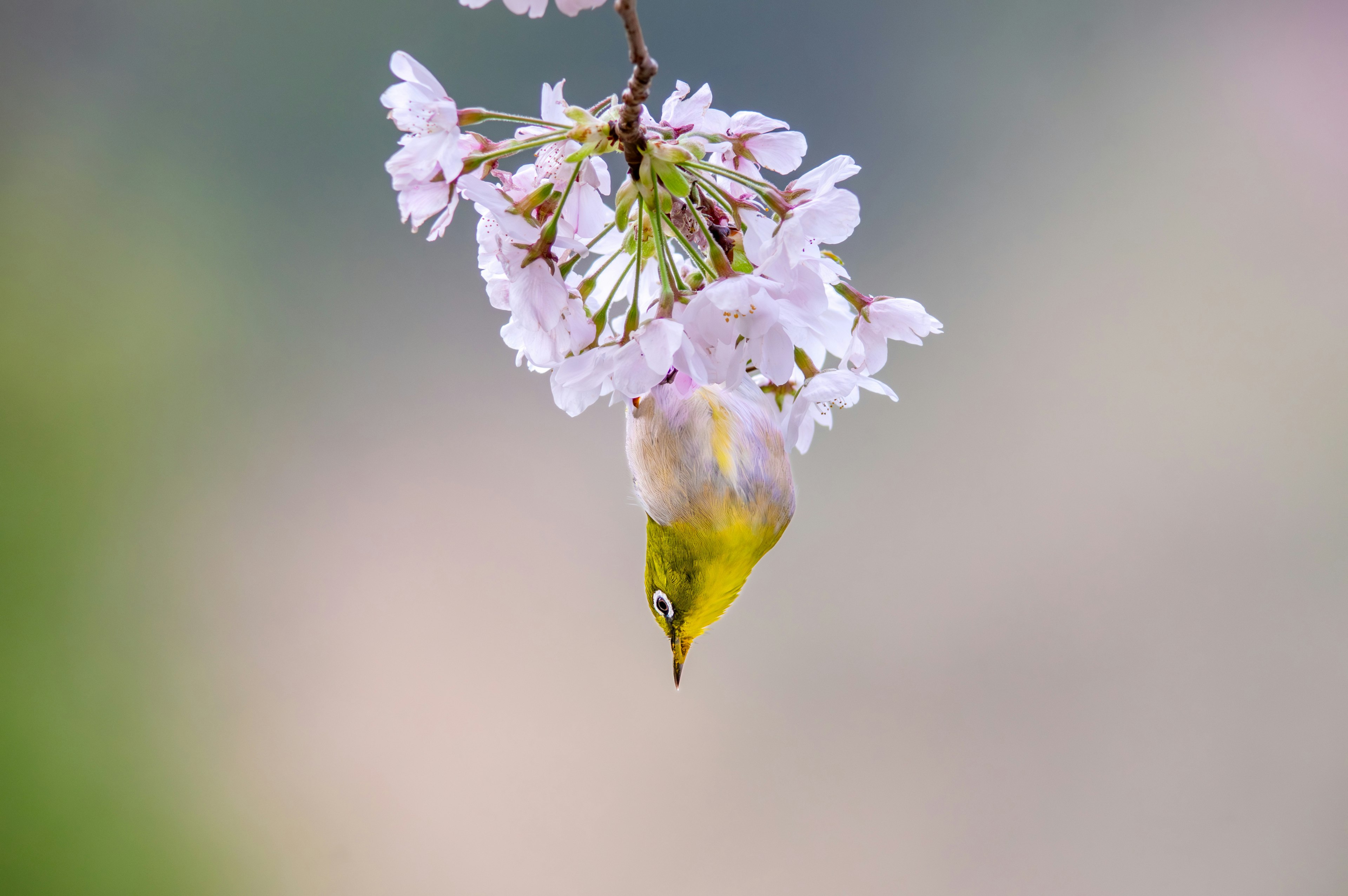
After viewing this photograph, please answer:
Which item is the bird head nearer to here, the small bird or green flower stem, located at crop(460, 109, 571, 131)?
the small bird

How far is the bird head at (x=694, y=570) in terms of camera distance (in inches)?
21.4

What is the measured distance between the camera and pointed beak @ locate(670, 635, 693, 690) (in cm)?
63

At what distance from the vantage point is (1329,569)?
1.52 m

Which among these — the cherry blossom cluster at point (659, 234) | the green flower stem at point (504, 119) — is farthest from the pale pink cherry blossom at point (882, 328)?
the green flower stem at point (504, 119)

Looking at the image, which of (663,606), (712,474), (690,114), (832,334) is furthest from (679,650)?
(690,114)

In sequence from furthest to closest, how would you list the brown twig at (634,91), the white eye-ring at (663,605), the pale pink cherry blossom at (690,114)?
1. the white eye-ring at (663,605)
2. the pale pink cherry blossom at (690,114)
3. the brown twig at (634,91)

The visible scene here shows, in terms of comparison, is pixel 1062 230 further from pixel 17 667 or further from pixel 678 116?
pixel 17 667

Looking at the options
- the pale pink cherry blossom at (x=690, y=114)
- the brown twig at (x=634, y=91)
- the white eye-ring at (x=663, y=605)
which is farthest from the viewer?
the white eye-ring at (x=663, y=605)

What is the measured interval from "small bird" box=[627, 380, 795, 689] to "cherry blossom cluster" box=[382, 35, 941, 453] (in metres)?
0.05

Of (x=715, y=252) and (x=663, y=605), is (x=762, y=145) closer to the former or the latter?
(x=715, y=252)

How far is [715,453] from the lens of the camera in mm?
520

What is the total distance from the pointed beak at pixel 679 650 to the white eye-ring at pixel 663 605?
2cm

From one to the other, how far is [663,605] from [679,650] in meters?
0.04

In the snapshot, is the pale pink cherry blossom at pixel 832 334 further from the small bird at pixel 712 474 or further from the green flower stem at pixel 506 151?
the green flower stem at pixel 506 151
